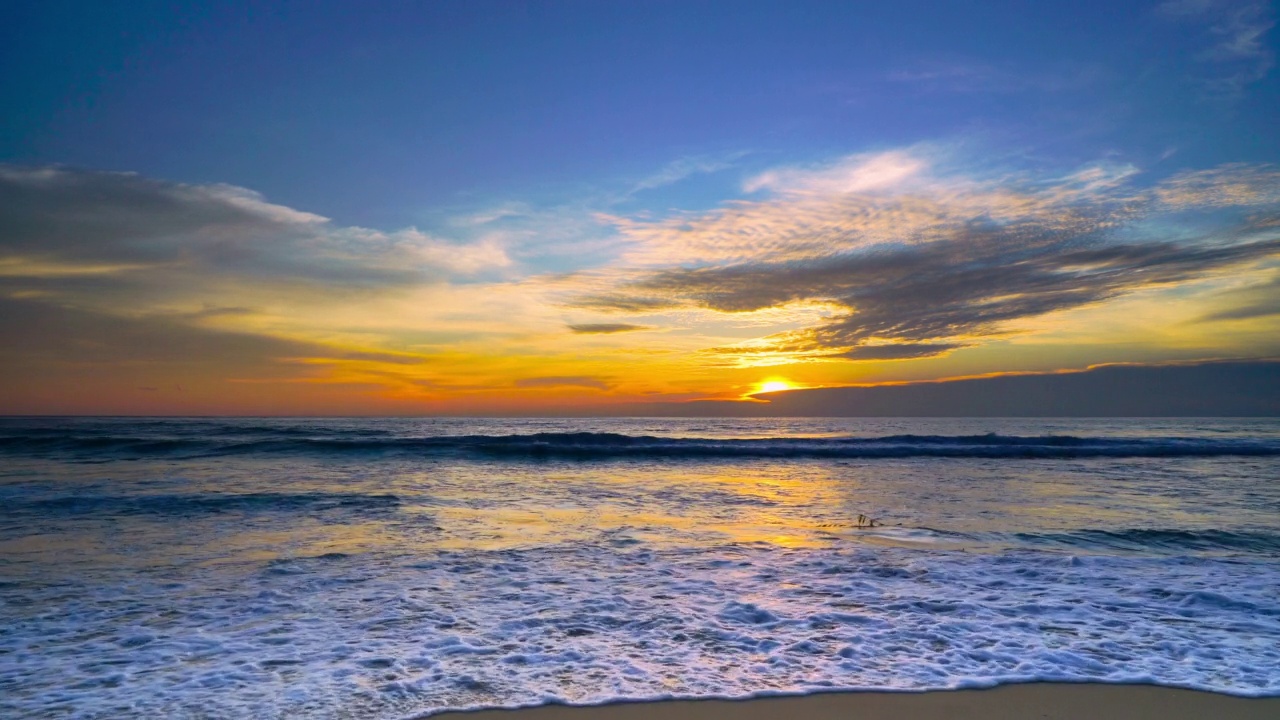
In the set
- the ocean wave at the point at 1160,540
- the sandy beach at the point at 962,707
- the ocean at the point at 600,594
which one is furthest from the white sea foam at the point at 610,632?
the ocean wave at the point at 1160,540

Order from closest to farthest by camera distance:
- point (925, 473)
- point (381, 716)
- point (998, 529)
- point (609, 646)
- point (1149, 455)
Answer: point (381, 716), point (609, 646), point (998, 529), point (925, 473), point (1149, 455)

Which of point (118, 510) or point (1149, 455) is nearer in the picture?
point (118, 510)

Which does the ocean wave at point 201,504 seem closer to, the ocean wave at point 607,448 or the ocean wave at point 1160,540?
the ocean wave at point 1160,540

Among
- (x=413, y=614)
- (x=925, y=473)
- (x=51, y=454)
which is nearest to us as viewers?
(x=413, y=614)

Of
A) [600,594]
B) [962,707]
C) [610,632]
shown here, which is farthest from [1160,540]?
[610,632]

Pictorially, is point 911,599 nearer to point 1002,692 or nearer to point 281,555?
point 1002,692

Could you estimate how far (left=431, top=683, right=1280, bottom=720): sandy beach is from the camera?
Result: 4.19 meters

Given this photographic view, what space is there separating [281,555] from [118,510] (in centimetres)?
646

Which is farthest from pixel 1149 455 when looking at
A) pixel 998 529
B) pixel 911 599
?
pixel 911 599

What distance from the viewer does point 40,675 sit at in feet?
15.8

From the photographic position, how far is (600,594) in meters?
6.80

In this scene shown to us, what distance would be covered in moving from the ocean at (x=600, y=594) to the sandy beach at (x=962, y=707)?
146mm

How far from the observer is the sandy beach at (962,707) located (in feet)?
13.7

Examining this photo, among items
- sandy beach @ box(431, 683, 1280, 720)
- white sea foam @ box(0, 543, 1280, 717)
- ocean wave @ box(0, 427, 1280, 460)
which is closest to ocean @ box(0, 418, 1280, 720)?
white sea foam @ box(0, 543, 1280, 717)
